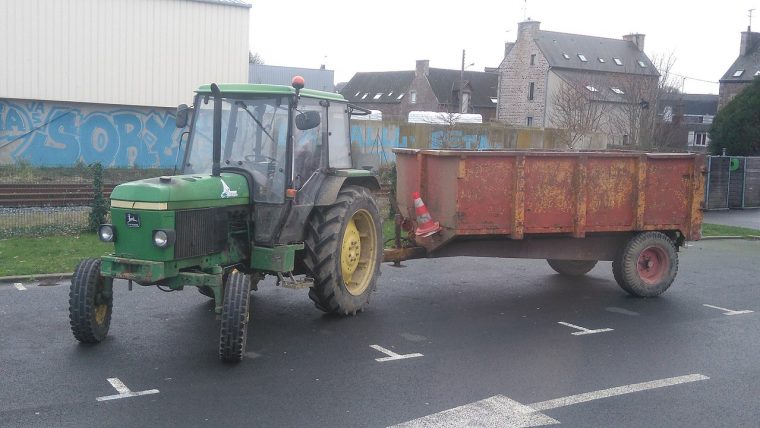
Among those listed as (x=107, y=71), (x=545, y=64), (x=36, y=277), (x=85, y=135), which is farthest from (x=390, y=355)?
(x=545, y=64)

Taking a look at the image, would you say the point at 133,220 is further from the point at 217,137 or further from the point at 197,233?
the point at 217,137

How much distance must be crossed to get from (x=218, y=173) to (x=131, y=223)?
3.72 feet

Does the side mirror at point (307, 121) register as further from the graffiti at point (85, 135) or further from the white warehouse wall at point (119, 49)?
the white warehouse wall at point (119, 49)

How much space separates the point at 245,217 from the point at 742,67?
2660 inches

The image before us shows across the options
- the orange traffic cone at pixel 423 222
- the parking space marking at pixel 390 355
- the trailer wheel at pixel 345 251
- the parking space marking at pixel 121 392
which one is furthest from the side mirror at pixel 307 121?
the parking space marking at pixel 121 392

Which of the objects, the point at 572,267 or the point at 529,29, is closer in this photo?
the point at 572,267

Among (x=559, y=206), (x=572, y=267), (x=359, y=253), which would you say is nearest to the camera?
(x=359, y=253)

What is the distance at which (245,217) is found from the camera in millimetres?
8258

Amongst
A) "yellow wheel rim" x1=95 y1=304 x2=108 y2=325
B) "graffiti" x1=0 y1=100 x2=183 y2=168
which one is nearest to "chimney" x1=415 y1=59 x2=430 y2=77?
"graffiti" x1=0 y1=100 x2=183 y2=168

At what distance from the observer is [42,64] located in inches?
1069

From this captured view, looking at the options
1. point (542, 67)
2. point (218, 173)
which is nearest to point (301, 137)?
point (218, 173)

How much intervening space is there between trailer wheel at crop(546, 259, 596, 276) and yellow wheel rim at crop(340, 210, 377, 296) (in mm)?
3894

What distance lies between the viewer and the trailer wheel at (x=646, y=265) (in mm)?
10844

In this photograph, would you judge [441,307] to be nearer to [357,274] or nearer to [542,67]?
[357,274]
